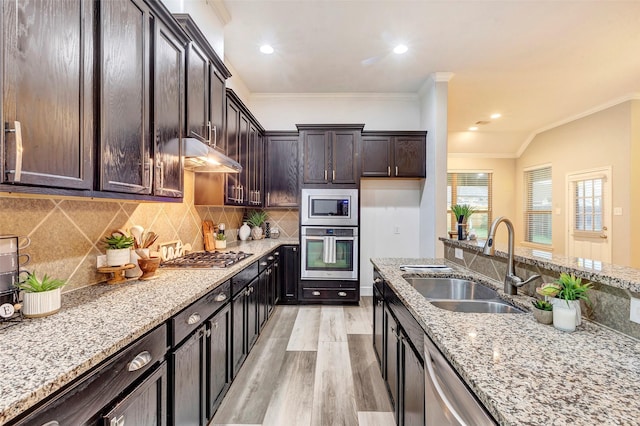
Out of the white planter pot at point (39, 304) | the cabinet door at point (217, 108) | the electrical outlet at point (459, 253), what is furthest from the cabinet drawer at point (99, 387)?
the electrical outlet at point (459, 253)

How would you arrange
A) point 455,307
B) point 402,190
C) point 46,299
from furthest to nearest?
point 402,190 → point 455,307 → point 46,299

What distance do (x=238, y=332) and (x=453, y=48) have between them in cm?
357

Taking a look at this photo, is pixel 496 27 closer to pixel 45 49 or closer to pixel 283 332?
pixel 45 49

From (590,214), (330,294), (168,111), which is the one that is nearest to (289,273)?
(330,294)

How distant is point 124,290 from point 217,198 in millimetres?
1439

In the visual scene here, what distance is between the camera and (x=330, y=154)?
4.04 m

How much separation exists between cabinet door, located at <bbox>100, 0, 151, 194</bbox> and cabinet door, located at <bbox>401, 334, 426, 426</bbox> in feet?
5.11

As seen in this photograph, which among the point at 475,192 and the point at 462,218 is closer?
the point at 462,218

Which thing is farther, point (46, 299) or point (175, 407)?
point (175, 407)

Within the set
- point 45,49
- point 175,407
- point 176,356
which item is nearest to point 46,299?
point 176,356

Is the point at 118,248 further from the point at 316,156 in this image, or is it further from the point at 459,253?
the point at 316,156

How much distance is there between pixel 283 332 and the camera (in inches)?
125

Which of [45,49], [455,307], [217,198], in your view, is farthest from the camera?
[217,198]

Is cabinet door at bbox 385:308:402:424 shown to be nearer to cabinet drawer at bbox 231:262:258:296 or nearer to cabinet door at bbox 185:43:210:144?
cabinet drawer at bbox 231:262:258:296
